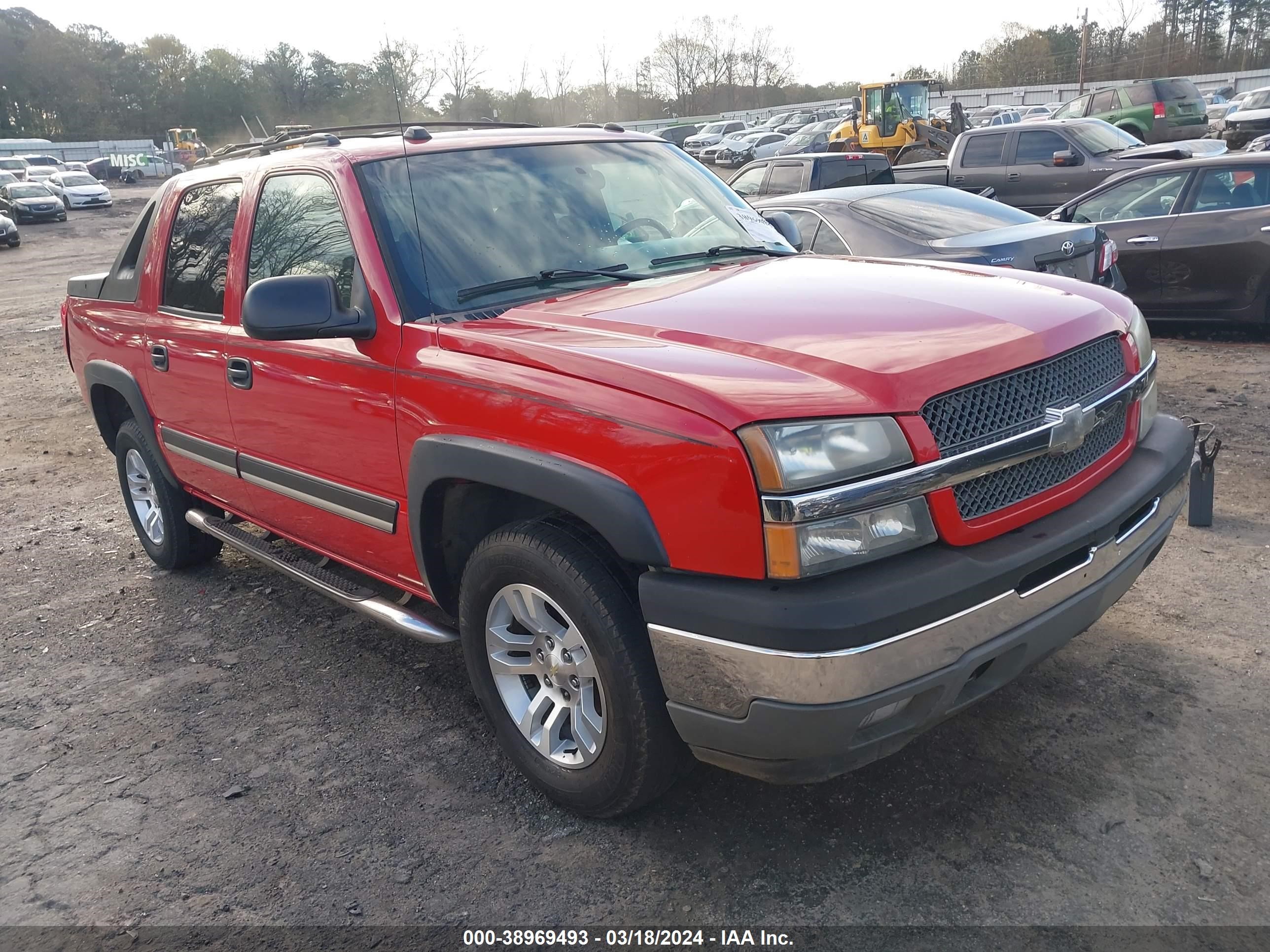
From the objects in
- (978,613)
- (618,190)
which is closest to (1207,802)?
(978,613)

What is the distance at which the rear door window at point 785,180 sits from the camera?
1223cm

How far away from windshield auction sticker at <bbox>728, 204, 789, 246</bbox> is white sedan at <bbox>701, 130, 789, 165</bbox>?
116 feet

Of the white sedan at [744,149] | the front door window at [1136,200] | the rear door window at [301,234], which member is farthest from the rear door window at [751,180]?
the white sedan at [744,149]

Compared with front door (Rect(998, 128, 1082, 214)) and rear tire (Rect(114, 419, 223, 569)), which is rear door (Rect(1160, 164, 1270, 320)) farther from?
rear tire (Rect(114, 419, 223, 569))

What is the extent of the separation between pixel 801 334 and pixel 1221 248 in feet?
23.7

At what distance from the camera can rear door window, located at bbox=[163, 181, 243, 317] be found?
4.13m

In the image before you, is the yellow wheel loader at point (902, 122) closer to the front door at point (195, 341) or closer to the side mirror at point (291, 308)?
the front door at point (195, 341)

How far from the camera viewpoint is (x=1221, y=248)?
8.36 metres

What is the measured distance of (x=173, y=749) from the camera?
363 cm

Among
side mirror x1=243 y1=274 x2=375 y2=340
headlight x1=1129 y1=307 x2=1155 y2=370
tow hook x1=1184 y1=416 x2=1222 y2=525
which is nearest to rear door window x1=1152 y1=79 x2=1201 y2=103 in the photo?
tow hook x1=1184 y1=416 x2=1222 y2=525

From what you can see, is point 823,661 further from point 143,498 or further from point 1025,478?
point 143,498

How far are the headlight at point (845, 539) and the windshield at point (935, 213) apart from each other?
560 centimetres

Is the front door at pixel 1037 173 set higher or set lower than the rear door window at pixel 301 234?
lower

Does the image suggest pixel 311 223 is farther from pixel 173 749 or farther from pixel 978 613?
pixel 978 613
